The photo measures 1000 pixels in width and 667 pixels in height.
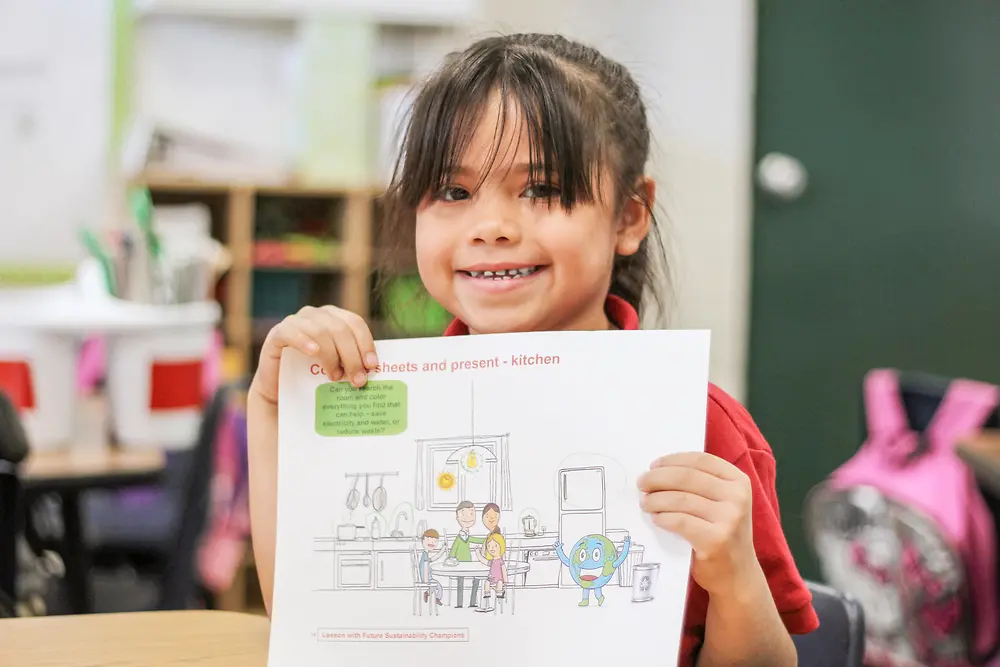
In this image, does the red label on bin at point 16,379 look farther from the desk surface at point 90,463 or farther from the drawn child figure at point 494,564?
the drawn child figure at point 494,564

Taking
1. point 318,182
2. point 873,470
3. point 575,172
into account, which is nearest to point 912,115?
point 873,470

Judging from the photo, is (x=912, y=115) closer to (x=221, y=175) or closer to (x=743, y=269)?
(x=743, y=269)

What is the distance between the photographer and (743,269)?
281 cm

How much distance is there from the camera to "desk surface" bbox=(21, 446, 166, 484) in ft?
6.61

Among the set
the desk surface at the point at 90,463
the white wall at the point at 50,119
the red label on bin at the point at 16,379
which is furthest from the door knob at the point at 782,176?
the white wall at the point at 50,119

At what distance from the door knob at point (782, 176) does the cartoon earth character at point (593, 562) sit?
220 cm

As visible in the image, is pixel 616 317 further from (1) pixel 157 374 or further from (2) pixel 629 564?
(1) pixel 157 374

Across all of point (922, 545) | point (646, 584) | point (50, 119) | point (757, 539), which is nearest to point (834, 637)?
point (757, 539)

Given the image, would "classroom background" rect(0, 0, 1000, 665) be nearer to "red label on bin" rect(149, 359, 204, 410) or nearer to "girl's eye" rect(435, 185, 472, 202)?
"red label on bin" rect(149, 359, 204, 410)

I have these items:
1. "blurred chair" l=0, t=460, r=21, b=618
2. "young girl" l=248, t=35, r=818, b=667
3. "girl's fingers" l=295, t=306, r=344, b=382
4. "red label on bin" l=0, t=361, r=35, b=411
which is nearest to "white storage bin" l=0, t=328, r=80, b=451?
"red label on bin" l=0, t=361, r=35, b=411

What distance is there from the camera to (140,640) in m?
0.82

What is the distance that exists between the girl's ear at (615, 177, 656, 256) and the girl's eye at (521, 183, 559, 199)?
10cm

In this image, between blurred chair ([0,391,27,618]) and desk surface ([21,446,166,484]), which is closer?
blurred chair ([0,391,27,618])

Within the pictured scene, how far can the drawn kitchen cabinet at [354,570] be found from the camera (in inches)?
28.2
